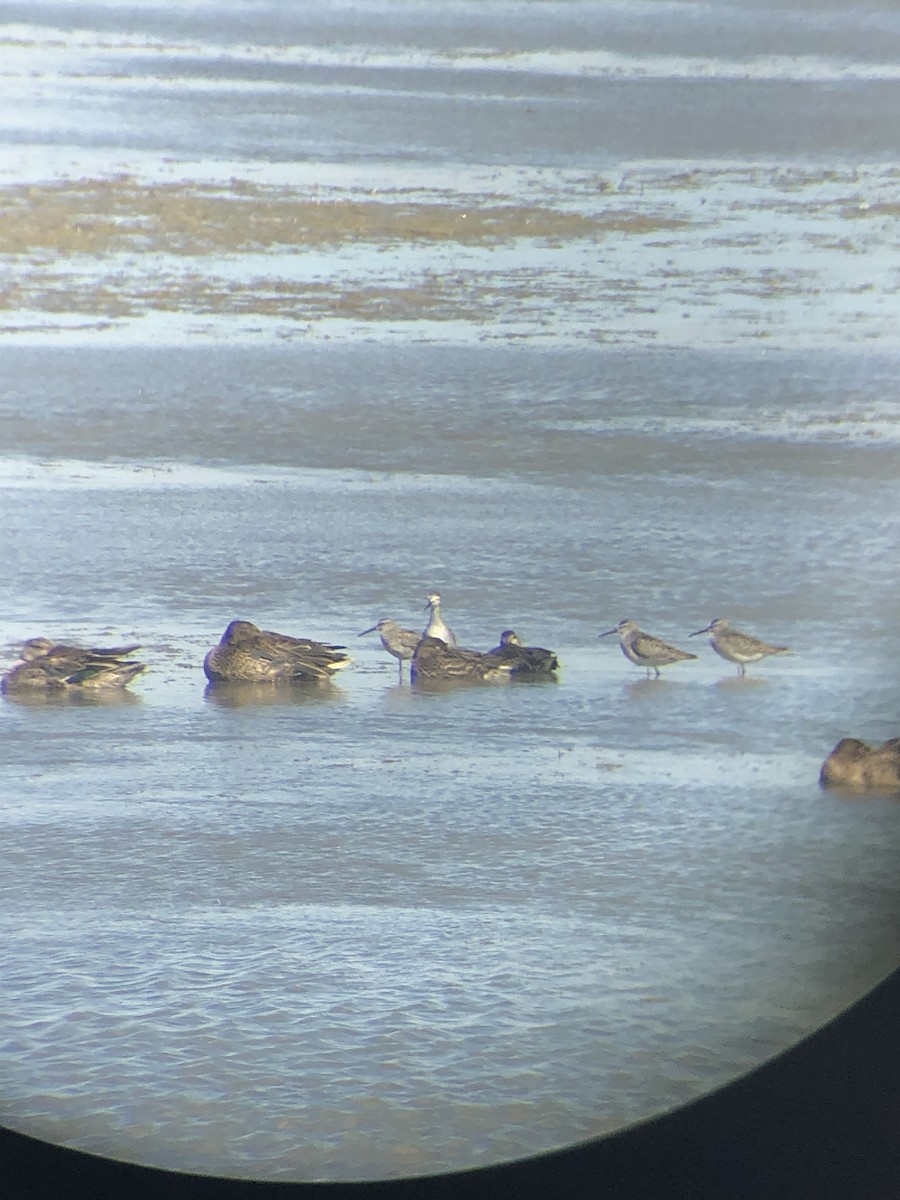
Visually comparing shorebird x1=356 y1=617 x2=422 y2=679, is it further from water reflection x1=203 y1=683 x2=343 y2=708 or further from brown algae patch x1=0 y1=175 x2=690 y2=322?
brown algae patch x1=0 y1=175 x2=690 y2=322

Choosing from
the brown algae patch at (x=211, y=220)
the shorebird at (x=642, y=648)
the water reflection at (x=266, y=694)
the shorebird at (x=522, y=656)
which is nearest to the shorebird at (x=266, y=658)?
the water reflection at (x=266, y=694)

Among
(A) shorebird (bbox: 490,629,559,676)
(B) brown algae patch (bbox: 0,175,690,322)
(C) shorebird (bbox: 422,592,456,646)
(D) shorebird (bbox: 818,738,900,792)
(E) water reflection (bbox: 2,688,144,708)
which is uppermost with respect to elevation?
(B) brown algae patch (bbox: 0,175,690,322)

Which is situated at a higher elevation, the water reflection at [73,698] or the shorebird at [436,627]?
the shorebird at [436,627]

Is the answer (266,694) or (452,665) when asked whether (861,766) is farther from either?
(266,694)

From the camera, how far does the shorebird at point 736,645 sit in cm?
132

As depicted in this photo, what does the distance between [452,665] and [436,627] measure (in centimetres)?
4

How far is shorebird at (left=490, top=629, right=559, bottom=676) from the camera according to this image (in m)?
1.33

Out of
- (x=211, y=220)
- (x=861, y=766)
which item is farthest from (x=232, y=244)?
(x=861, y=766)

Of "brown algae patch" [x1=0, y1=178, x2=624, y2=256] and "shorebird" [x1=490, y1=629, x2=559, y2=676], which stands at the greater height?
"brown algae patch" [x1=0, y1=178, x2=624, y2=256]

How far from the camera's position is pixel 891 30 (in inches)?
48.8

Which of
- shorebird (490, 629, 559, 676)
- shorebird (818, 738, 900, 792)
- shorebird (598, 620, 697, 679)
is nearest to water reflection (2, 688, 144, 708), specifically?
shorebird (490, 629, 559, 676)

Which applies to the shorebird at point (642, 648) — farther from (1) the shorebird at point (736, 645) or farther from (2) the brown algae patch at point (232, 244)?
(2) the brown algae patch at point (232, 244)

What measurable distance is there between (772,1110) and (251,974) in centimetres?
48

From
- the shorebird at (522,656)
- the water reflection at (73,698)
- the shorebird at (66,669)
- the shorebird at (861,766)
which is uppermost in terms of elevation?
the shorebird at (522,656)
